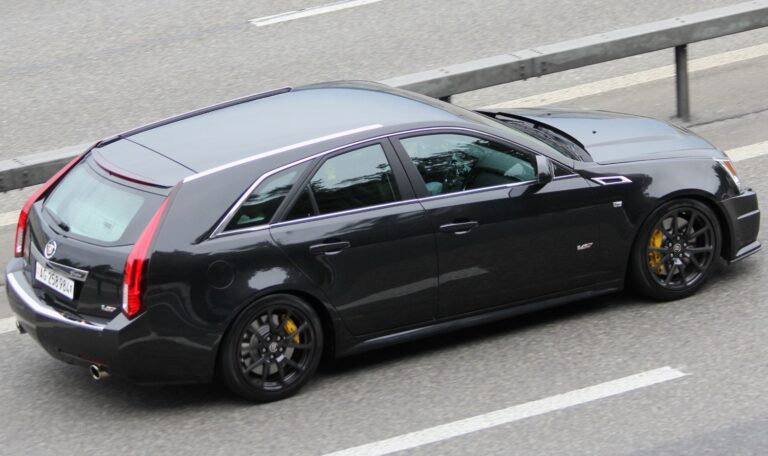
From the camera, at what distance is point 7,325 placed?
316 inches

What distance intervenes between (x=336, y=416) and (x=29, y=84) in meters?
7.25

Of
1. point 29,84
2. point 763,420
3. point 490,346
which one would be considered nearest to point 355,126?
point 490,346

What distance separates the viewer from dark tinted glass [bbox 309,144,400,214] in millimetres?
6934

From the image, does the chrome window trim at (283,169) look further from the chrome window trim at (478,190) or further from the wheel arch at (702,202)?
the wheel arch at (702,202)

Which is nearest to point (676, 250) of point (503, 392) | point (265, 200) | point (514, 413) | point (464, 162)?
point (464, 162)

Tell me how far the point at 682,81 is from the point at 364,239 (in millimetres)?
4865

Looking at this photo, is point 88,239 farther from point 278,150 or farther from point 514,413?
point 514,413

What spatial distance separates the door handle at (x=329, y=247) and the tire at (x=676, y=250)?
187cm

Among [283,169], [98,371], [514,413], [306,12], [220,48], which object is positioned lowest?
[514,413]

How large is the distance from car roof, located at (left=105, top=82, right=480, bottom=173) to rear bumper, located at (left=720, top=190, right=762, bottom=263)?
170 centimetres

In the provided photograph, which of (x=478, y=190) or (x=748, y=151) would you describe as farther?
(x=748, y=151)

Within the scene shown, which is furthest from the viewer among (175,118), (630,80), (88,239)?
(630,80)

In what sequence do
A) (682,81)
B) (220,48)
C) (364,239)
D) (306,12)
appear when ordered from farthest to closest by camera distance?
(306,12) → (220,48) → (682,81) → (364,239)

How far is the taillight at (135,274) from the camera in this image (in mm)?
6457
